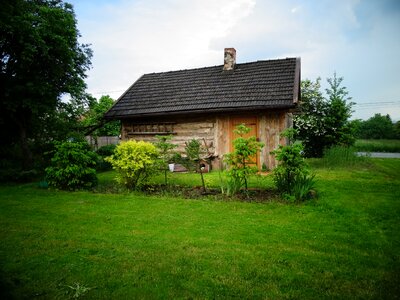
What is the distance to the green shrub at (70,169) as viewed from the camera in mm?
8516

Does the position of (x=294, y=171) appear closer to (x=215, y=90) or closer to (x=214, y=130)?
(x=214, y=130)

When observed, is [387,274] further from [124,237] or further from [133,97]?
[133,97]

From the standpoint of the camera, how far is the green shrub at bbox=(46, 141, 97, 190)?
8.52 meters

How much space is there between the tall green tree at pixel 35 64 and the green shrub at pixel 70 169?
2774 millimetres

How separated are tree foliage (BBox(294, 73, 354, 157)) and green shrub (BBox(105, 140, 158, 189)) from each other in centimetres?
863

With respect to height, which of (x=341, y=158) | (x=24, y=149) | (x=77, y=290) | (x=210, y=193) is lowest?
(x=77, y=290)

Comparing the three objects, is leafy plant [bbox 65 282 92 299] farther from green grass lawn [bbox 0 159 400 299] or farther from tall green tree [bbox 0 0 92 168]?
tall green tree [bbox 0 0 92 168]

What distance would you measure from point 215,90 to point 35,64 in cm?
760

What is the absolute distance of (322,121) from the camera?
46.9 feet

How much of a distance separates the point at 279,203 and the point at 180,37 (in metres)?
14.0

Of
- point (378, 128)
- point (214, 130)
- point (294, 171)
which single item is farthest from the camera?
point (378, 128)

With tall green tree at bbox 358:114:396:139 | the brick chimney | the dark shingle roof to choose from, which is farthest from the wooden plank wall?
tall green tree at bbox 358:114:396:139

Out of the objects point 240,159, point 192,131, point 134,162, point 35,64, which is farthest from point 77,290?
point 35,64

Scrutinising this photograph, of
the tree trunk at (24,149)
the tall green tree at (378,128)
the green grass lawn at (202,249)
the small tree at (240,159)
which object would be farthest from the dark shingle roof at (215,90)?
the tall green tree at (378,128)
